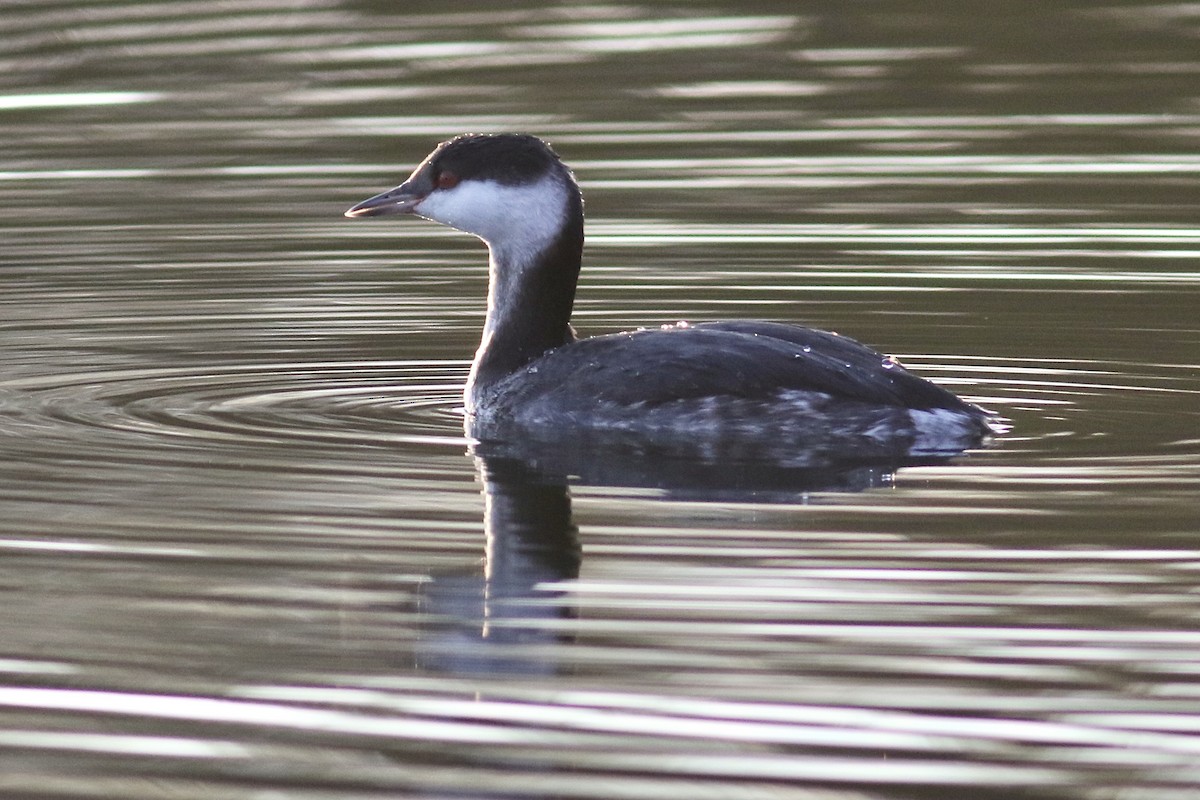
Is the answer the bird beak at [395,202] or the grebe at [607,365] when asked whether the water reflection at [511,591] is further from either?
the bird beak at [395,202]

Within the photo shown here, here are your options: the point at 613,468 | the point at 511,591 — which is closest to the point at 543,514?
the point at 613,468

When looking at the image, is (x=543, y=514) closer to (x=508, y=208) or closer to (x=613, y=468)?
(x=613, y=468)

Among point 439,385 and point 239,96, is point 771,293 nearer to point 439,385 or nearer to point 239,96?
point 439,385

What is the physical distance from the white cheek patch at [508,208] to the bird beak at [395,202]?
0.09 ft

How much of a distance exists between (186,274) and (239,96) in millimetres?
5273

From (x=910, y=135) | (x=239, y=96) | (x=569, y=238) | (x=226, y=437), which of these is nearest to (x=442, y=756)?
(x=226, y=437)

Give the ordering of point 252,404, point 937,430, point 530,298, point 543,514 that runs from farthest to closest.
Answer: point 530,298
point 252,404
point 937,430
point 543,514

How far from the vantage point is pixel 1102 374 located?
30.4 ft

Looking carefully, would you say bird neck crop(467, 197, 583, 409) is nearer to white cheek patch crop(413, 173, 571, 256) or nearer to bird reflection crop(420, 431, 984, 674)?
white cheek patch crop(413, 173, 571, 256)

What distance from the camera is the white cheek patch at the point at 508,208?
8977mm

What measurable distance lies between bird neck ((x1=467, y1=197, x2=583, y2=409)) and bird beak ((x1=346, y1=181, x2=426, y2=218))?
1.11 ft

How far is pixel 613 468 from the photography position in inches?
308

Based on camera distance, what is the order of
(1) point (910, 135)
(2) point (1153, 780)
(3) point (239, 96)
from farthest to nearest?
1. (3) point (239, 96)
2. (1) point (910, 135)
3. (2) point (1153, 780)

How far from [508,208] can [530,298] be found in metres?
0.35
